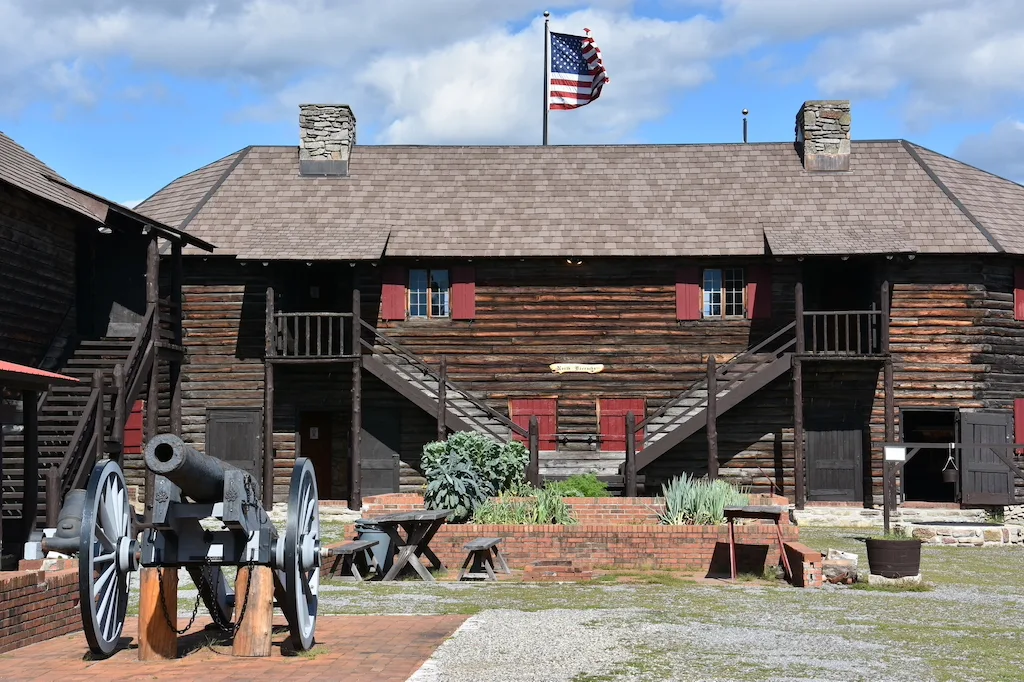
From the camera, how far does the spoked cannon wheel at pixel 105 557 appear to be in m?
8.16

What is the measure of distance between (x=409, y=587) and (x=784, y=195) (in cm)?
1527

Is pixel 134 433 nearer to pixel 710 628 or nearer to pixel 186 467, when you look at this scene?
pixel 710 628

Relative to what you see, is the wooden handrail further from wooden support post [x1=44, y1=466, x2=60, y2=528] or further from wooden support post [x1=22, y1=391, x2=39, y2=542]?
wooden support post [x1=22, y1=391, x2=39, y2=542]

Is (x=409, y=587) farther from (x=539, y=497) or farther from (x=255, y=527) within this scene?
(x=255, y=527)

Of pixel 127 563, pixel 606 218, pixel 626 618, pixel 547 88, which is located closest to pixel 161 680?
pixel 127 563

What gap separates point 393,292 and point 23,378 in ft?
41.6

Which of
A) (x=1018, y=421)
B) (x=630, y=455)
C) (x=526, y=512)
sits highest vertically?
(x=1018, y=421)

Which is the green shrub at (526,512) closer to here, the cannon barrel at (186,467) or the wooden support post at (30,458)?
the wooden support post at (30,458)

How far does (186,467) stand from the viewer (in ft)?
25.8

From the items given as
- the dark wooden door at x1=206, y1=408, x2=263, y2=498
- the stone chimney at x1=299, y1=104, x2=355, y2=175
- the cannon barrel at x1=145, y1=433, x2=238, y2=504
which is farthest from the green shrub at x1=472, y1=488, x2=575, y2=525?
the stone chimney at x1=299, y1=104, x2=355, y2=175

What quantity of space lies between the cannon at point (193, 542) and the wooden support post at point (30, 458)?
191 inches

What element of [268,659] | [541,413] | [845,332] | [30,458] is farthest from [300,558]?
[845,332]

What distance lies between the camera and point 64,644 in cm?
945

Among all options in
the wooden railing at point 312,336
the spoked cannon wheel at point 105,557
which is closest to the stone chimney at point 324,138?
the wooden railing at point 312,336
